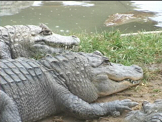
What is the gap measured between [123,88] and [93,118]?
77cm

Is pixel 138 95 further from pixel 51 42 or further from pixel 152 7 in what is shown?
pixel 152 7

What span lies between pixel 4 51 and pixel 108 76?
2.23m

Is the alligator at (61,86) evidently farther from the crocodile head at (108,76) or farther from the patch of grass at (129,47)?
the patch of grass at (129,47)

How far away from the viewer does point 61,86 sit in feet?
12.9

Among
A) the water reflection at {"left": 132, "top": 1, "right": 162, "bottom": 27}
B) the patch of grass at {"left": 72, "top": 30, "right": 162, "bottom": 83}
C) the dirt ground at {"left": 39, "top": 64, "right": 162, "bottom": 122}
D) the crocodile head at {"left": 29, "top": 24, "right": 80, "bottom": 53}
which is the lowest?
the water reflection at {"left": 132, "top": 1, "right": 162, "bottom": 27}

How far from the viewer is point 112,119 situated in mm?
3732

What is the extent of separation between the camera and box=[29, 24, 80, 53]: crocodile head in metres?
5.84

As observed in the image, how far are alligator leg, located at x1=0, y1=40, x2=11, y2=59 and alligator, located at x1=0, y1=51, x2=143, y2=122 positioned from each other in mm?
1654

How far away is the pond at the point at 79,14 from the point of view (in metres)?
8.80

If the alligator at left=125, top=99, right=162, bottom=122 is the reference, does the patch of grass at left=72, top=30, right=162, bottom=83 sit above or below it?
below

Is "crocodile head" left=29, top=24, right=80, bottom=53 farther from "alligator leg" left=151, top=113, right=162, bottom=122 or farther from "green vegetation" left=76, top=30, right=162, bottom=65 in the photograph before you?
"alligator leg" left=151, top=113, right=162, bottom=122

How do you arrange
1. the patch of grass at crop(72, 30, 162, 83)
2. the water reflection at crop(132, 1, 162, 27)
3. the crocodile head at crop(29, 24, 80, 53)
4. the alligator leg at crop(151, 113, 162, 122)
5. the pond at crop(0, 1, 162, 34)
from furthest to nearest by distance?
the water reflection at crop(132, 1, 162, 27) < the pond at crop(0, 1, 162, 34) < the crocodile head at crop(29, 24, 80, 53) < the patch of grass at crop(72, 30, 162, 83) < the alligator leg at crop(151, 113, 162, 122)

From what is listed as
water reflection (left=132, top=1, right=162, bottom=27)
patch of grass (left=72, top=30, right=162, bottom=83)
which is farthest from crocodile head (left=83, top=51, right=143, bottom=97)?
water reflection (left=132, top=1, right=162, bottom=27)

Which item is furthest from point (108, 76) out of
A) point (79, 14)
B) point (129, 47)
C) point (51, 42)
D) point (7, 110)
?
point (79, 14)
